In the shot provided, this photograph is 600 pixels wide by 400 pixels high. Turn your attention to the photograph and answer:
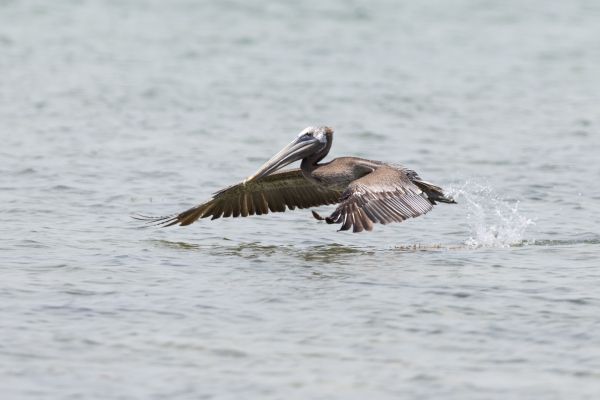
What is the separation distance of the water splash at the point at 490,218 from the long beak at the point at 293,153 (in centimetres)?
145

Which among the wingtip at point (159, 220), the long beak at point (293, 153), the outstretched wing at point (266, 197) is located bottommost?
the wingtip at point (159, 220)

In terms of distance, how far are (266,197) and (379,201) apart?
1660 mm

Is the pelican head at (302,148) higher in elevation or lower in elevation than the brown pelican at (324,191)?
higher

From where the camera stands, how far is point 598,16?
26500 millimetres

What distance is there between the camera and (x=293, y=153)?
Result: 9.95m

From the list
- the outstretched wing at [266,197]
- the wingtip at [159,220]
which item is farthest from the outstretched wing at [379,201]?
the wingtip at [159,220]

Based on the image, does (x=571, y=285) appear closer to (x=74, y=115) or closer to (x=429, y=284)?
(x=429, y=284)

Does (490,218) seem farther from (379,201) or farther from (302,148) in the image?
(379,201)

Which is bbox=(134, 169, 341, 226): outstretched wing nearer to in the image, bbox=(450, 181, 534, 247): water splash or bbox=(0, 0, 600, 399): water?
bbox=(0, 0, 600, 399): water

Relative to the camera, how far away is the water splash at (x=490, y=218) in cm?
1000

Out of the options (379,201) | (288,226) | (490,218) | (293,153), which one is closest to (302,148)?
(293,153)

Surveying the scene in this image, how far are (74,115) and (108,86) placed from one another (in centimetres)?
225

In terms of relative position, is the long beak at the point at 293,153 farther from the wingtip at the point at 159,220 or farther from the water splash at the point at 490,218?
the water splash at the point at 490,218

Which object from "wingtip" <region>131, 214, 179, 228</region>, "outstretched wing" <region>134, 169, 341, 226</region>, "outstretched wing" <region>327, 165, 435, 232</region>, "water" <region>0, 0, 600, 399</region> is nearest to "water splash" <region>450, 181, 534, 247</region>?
"water" <region>0, 0, 600, 399</region>
